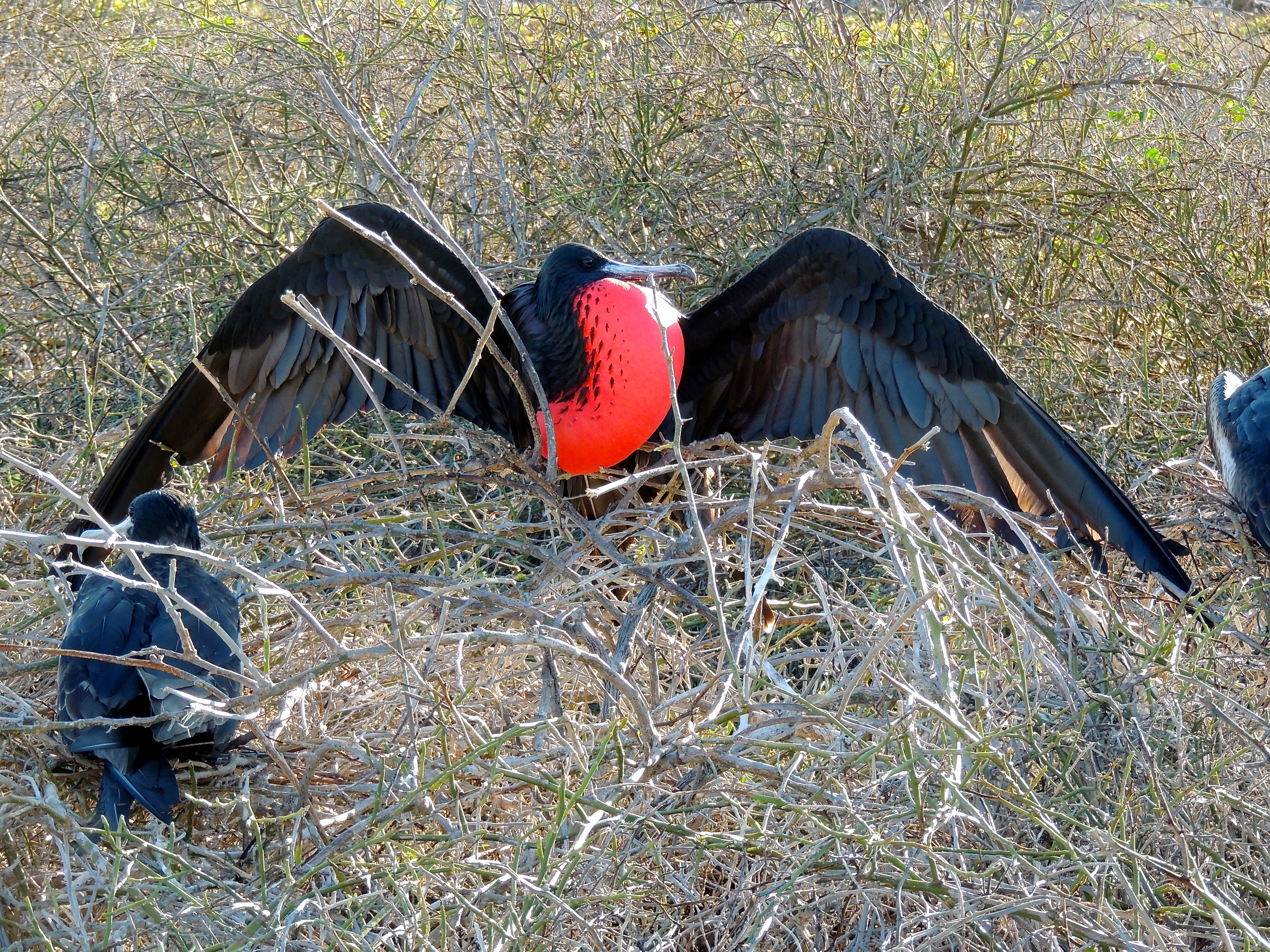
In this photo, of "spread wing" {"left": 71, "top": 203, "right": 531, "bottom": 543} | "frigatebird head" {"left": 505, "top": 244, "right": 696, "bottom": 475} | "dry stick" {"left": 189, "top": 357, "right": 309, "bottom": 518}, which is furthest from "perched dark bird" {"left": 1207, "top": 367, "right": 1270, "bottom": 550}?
"dry stick" {"left": 189, "top": 357, "right": 309, "bottom": 518}

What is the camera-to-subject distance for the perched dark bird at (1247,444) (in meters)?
2.25

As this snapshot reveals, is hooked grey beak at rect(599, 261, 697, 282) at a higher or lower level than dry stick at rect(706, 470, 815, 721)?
higher

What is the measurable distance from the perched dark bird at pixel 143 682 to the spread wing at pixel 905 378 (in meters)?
1.19

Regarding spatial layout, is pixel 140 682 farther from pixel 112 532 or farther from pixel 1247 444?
pixel 1247 444

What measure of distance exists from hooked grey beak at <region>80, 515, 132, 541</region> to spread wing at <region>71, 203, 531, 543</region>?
313 mm

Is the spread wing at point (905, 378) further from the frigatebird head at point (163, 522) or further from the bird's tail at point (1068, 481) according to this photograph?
the frigatebird head at point (163, 522)

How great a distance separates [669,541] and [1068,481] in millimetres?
886

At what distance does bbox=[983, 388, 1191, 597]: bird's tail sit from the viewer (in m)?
2.30

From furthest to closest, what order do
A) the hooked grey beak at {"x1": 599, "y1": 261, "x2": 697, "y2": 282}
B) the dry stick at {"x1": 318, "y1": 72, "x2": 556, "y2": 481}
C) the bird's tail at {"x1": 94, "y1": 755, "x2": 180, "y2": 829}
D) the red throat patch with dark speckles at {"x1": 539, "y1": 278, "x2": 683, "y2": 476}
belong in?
the red throat patch with dark speckles at {"x1": 539, "y1": 278, "x2": 683, "y2": 476}, the hooked grey beak at {"x1": 599, "y1": 261, "x2": 697, "y2": 282}, the bird's tail at {"x1": 94, "y1": 755, "x2": 180, "y2": 829}, the dry stick at {"x1": 318, "y1": 72, "x2": 556, "y2": 481}

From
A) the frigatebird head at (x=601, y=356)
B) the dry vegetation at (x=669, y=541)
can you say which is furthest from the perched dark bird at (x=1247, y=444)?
the frigatebird head at (x=601, y=356)

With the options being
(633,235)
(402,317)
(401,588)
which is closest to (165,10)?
(633,235)

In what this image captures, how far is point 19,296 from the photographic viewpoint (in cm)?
334

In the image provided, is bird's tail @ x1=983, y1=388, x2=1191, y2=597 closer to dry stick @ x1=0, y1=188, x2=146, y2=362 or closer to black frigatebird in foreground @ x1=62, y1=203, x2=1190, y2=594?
black frigatebird in foreground @ x1=62, y1=203, x2=1190, y2=594

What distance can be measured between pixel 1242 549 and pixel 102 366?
2.51m
